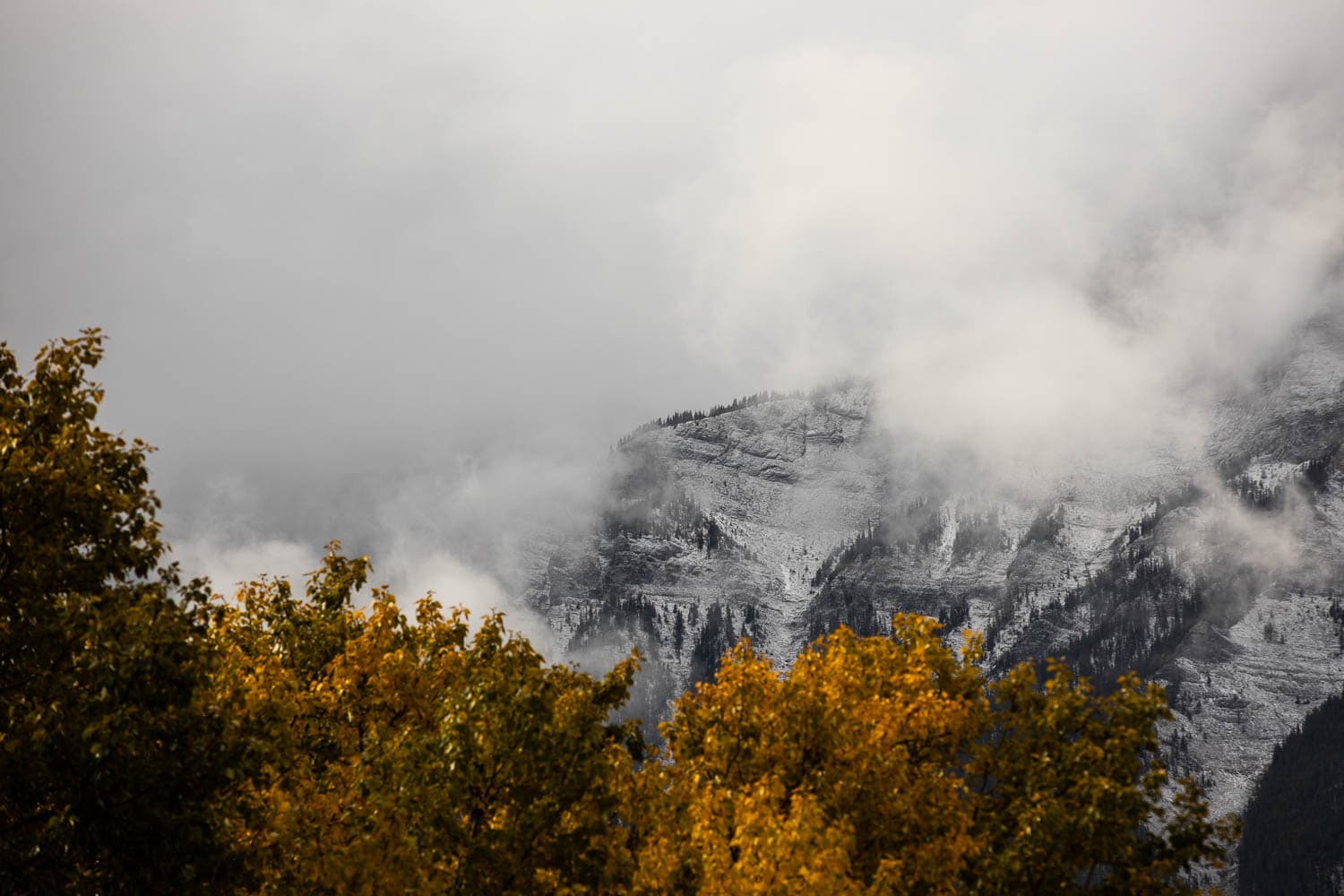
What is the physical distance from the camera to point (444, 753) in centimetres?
2798

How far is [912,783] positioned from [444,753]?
13.8 meters

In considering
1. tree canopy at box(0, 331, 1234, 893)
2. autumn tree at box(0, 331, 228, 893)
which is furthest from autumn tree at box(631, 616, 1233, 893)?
autumn tree at box(0, 331, 228, 893)

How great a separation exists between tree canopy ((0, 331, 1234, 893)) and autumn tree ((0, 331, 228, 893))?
0.06 metres

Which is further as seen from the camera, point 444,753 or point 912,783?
A: point 912,783

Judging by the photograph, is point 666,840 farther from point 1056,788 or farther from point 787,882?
point 1056,788

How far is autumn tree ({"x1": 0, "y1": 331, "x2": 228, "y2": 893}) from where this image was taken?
2239 cm

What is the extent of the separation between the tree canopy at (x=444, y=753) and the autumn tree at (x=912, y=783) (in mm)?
92

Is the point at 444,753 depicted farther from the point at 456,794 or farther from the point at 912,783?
the point at 912,783

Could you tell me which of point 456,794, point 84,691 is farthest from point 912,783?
point 84,691

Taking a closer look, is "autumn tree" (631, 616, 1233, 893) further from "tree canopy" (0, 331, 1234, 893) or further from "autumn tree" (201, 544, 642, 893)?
"autumn tree" (201, 544, 642, 893)

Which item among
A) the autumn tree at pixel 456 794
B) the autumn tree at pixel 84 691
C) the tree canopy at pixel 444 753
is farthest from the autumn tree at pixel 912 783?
the autumn tree at pixel 84 691

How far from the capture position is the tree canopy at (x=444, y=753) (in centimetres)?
2294

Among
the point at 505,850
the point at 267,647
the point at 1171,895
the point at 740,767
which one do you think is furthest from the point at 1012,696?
the point at 267,647

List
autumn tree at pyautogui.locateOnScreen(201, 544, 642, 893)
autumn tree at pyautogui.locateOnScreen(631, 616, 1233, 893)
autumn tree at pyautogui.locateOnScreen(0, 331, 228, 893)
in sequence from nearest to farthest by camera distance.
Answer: autumn tree at pyautogui.locateOnScreen(0, 331, 228, 893) → autumn tree at pyautogui.locateOnScreen(201, 544, 642, 893) → autumn tree at pyautogui.locateOnScreen(631, 616, 1233, 893)
